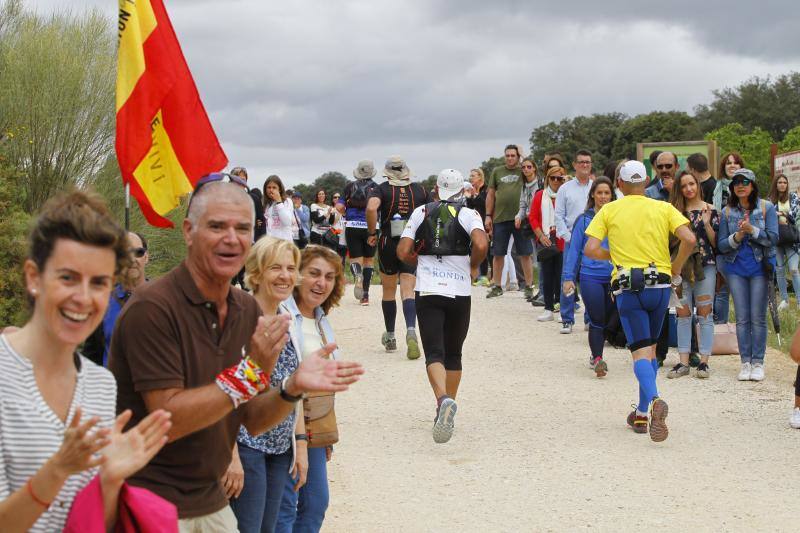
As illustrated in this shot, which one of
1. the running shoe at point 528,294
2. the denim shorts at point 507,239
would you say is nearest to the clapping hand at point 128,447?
the denim shorts at point 507,239

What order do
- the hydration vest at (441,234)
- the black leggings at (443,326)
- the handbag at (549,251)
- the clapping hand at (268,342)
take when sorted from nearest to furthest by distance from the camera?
the clapping hand at (268,342) < the black leggings at (443,326) < the hydration vest at (441,234) < the handbag at (549,251)

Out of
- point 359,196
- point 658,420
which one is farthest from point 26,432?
point 359,196

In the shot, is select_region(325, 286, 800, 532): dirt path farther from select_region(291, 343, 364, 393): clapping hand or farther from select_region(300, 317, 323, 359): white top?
select_region(291, 343, 364, 393): clapping hand

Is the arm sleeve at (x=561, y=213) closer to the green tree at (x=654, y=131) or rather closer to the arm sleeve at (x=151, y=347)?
the arm sleeve at (x=151, y=347)

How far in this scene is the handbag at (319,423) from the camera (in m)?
4.88

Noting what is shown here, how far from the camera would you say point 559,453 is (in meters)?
7.96

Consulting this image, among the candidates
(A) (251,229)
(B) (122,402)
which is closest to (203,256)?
(A) (251,229)

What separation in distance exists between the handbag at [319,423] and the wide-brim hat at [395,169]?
7.19 m

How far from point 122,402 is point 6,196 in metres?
9.71

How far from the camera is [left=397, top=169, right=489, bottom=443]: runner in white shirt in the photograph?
8.43 m

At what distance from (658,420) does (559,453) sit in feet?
2.58

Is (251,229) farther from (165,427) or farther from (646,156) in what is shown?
(646,156)

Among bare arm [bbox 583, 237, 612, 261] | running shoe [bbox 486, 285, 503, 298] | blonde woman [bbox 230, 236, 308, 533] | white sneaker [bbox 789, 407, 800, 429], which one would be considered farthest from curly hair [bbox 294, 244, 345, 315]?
running shoe [bbox 486, 285, 503, 298]

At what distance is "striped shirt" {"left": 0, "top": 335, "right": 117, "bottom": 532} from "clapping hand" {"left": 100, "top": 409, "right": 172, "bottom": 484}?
88 mm
